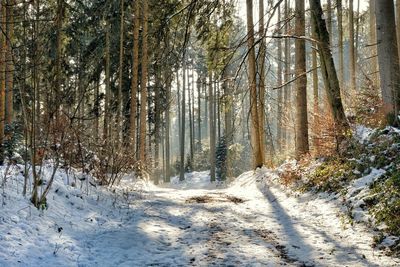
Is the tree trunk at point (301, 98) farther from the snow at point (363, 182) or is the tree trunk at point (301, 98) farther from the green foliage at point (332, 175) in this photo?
the snow at point (363, 182)

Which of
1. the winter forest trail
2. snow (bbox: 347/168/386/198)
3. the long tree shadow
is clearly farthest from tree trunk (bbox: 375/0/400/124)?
the long tree shadow

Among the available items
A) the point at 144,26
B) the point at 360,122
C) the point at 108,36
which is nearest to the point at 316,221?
the point at 360,122

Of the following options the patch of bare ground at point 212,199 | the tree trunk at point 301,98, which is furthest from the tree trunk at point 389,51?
the patch of bare ground at point 212,199

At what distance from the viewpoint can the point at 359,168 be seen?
7.79 m

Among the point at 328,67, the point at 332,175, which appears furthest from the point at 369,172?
the point at 328,67

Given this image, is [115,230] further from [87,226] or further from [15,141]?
[15,141]

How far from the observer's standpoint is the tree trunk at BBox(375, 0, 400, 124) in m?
8.30

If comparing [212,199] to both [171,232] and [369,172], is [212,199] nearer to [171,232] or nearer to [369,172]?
[171,232]

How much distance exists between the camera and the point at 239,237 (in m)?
6.16

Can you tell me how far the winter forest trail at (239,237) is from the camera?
5.08 m

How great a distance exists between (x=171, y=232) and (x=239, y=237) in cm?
113

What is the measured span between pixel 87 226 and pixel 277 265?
3186 mm

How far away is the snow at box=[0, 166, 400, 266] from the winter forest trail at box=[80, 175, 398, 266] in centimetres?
1

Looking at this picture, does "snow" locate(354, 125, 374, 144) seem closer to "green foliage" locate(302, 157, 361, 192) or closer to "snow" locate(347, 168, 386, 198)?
"green foliage" locate(302, 157, 361, 192)
